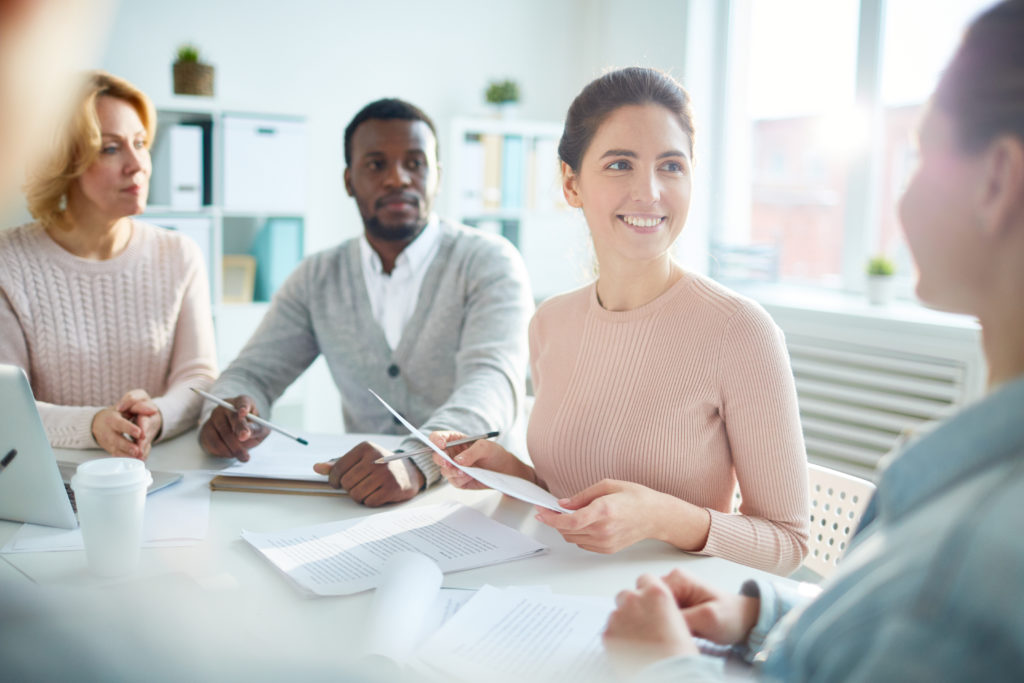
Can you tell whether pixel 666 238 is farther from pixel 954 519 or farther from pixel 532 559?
pixel 954 519

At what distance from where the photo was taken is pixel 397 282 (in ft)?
6.68

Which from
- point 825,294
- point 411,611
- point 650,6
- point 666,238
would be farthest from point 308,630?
point 650,6

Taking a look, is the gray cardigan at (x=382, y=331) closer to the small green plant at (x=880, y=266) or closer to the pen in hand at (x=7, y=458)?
the pen in hand at (x=7, y=458)

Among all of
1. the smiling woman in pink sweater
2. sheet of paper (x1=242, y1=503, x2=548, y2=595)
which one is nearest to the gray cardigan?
the smiling woman in pink sweater

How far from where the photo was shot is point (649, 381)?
51.5 inches

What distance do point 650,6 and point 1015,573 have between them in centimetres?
378

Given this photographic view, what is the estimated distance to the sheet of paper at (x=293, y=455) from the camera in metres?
1.37

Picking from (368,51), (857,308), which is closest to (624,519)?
(857,308)

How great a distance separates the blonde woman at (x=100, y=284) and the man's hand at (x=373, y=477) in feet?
→ 1.72

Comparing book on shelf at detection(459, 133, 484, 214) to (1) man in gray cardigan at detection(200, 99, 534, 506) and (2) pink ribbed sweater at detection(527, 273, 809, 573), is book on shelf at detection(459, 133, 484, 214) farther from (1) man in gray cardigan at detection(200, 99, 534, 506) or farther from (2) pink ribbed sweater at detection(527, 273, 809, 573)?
(2) pink ribbed sweater at detection(527, 273, 809, 573)

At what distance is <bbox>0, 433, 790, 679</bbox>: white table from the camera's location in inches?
36.0

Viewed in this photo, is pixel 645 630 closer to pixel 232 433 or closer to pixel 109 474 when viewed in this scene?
pixel 109 474

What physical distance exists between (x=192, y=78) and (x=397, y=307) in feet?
5.36

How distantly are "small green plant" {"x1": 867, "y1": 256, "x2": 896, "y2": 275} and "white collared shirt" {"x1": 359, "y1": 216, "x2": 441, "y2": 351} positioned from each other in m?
1.77
